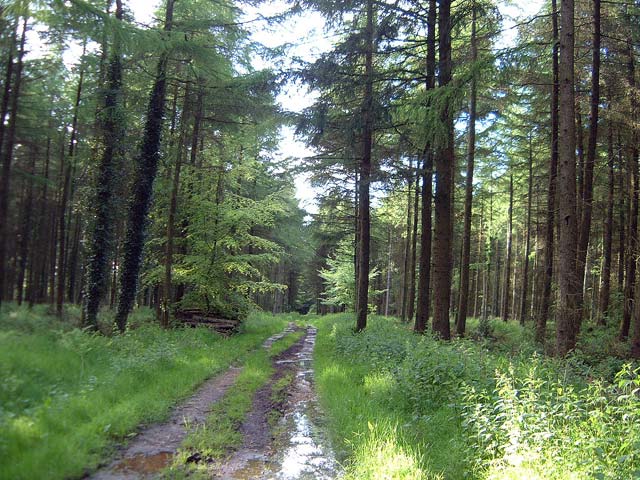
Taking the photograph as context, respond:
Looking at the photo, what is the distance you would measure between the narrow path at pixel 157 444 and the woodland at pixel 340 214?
0.61 ft

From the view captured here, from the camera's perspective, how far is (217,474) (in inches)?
179

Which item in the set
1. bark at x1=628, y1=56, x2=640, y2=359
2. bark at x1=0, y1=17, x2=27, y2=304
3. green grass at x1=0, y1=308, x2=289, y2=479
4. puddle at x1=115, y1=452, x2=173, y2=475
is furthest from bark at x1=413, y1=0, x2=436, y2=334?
bark at x1=0, y1=17, x2=27, y2=304

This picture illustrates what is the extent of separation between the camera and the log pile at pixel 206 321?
16.6 meters

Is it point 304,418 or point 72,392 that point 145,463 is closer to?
point 72,392

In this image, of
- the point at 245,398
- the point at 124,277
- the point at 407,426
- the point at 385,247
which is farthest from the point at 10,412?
the point at 385,247

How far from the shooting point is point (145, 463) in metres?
4.62

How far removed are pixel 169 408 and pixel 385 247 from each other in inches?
1203

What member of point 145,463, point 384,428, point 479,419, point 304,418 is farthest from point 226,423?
point 479,419

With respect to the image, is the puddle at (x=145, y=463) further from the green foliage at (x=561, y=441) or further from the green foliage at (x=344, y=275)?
the green foliage at (x=344, y=275)

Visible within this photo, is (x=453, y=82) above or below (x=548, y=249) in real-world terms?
above

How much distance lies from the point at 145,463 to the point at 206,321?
12.5 meters

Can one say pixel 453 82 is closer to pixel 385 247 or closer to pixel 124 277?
pixel 124 277

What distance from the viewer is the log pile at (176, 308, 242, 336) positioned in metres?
16.6

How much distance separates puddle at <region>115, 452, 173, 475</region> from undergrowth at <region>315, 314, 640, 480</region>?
2.11 metres
